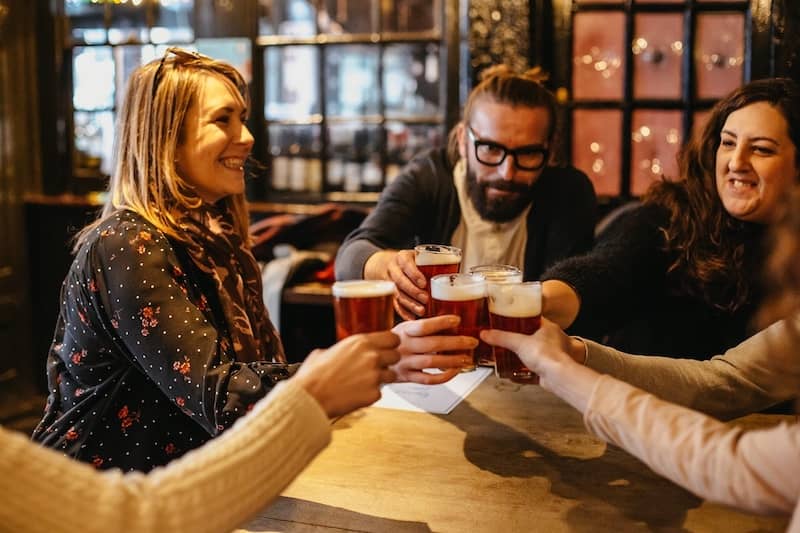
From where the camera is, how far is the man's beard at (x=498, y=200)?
8.41 ft

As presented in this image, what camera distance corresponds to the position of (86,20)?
4578mm

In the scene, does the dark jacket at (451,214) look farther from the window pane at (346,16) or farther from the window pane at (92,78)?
the window pane at (92,78)

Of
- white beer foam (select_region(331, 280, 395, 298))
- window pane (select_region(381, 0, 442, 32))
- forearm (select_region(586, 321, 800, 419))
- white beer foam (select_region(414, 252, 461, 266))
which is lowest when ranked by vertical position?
forearm (select_region(586, 321, 800, 419))

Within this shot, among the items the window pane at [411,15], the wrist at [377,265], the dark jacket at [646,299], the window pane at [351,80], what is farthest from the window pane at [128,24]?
the dark jacket at [646,299]

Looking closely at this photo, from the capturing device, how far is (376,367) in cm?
130

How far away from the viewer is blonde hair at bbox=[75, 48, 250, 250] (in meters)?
1.76

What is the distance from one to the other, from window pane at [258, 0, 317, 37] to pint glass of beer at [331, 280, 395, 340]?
3.11 metres

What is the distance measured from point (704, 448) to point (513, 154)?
4.91ft

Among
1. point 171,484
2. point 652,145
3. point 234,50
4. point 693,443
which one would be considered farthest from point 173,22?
point 693,443

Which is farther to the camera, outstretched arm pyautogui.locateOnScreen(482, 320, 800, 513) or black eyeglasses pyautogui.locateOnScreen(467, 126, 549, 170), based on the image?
black eyeglasses pyautogui.locateOnScreen(467, 126, 549, 170)

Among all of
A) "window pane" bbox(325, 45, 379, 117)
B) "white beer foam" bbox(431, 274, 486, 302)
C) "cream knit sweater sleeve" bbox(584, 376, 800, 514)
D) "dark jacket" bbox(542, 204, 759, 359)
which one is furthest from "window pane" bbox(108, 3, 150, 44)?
"cream knit sweater sleeve" bbox(584, 376, 800, 514)

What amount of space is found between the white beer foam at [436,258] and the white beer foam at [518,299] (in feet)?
0.68

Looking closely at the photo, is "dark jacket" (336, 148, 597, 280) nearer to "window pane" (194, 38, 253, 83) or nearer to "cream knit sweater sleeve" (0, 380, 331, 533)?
"cream knit sweater sleeve" (0, 380, 331, 533)

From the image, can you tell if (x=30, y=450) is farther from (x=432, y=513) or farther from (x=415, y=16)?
(x=415, y=16)
